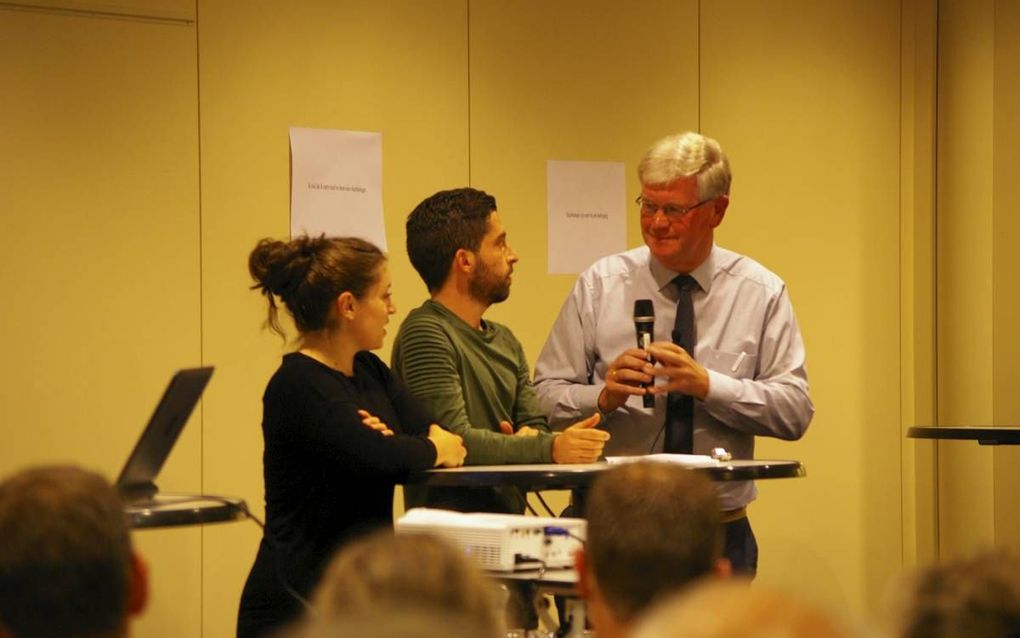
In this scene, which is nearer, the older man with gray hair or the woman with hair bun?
the woman with hair bun

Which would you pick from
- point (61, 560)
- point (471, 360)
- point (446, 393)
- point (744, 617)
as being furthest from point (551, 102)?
point (744, 617)

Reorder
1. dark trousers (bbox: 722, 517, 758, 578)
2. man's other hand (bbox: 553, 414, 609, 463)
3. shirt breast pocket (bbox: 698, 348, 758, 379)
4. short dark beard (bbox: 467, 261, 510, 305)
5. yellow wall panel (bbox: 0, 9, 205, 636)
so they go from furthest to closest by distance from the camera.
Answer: yellow wall panel (bbox: 0, 9, 205, 636), shirt breast pocket (bbox: 698, 348, 758, 379), dark trousers (bbox: 722, 517, 758, 578), short dark beard (bbox: 467, 261, 510, 305), man's other hand (bbox: 553, 414, 609, 463)

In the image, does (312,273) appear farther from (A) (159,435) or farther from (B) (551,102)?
(B) (551,102)

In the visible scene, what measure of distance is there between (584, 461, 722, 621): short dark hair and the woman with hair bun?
3.44 ft

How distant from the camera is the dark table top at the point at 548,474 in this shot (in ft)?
9.54

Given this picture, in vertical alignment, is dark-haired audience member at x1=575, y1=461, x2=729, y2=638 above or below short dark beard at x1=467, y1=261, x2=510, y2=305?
below

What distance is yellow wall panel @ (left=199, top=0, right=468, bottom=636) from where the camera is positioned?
471cm

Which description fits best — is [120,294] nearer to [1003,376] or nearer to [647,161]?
[647,161]

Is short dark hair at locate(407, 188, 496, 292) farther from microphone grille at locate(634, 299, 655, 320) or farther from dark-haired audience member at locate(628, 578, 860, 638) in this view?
dark-haired audience member at locate(628, 578, 860, 638)

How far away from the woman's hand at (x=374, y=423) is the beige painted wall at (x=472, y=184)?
173cm

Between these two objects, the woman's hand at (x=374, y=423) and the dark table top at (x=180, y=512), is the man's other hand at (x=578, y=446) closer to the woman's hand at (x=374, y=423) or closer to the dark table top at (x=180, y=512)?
the woman's hand at (x=374, y=423)

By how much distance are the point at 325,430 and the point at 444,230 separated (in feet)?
2.69

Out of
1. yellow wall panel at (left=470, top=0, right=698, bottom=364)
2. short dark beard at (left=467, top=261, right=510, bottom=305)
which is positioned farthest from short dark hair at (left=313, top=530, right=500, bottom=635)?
yellow wall panel at (left=470, top=0, right=698, bottom=364)

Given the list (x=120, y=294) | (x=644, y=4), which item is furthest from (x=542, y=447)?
(x=644, y=4)
